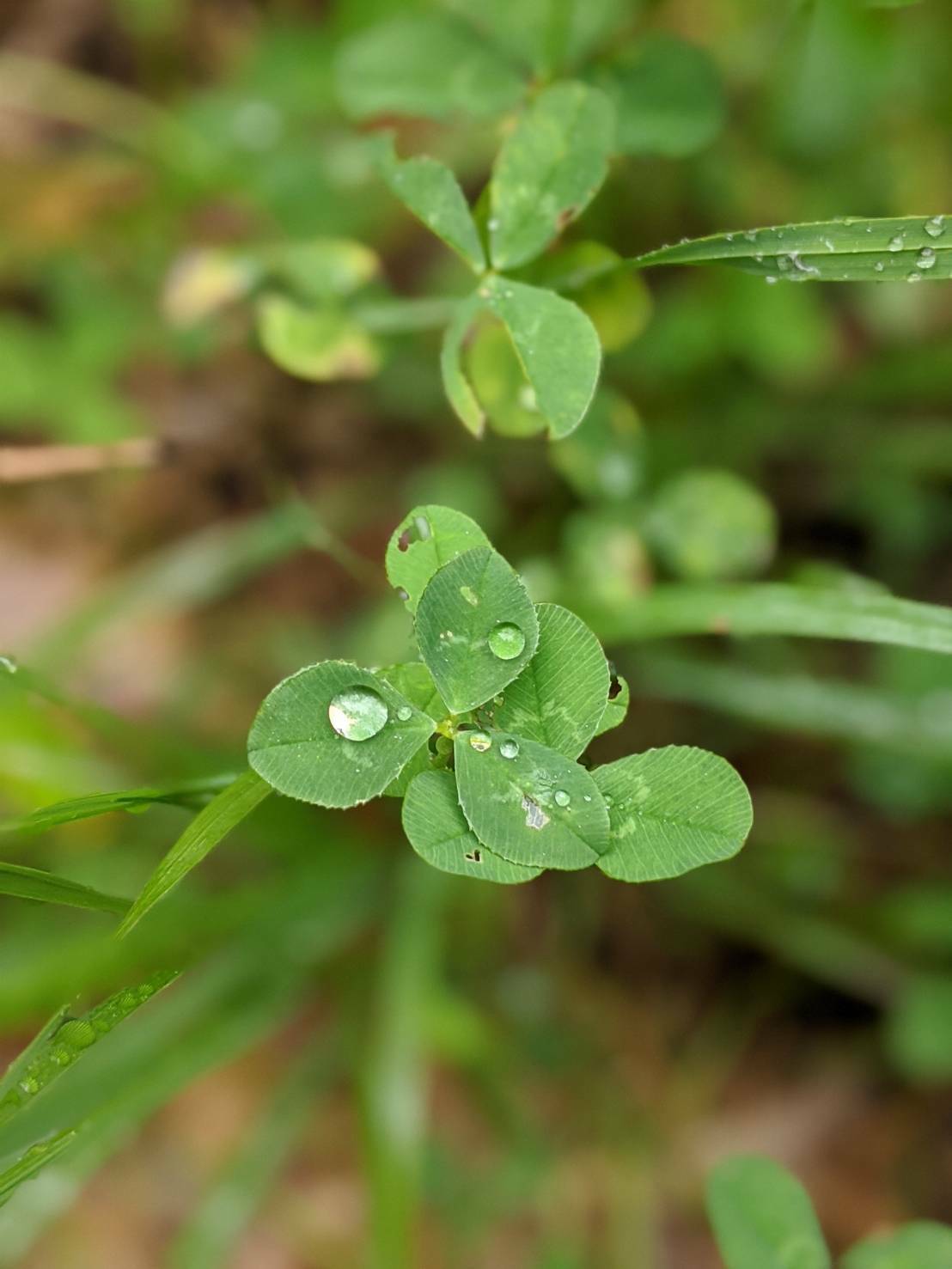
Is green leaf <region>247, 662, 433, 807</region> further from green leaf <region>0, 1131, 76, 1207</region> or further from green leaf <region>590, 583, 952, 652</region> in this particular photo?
green leaf <region>590, 583, 952, 652</region>

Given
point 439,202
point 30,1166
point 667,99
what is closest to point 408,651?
point 439,202

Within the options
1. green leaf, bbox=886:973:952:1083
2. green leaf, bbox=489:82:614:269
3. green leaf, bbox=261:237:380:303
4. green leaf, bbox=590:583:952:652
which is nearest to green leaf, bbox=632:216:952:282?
green leaf, bbox=489:82:614:269

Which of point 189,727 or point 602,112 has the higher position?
point 602,112

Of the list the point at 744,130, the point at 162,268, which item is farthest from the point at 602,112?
the point at 162,268

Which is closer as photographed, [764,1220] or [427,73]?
[764,1220]

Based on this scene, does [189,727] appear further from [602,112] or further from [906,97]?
[906,97]

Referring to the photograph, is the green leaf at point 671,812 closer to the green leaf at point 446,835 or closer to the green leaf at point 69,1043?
the green leaf at point 446,835

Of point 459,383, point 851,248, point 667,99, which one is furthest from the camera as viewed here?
point 667,99

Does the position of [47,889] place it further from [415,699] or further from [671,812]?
[671,812]
